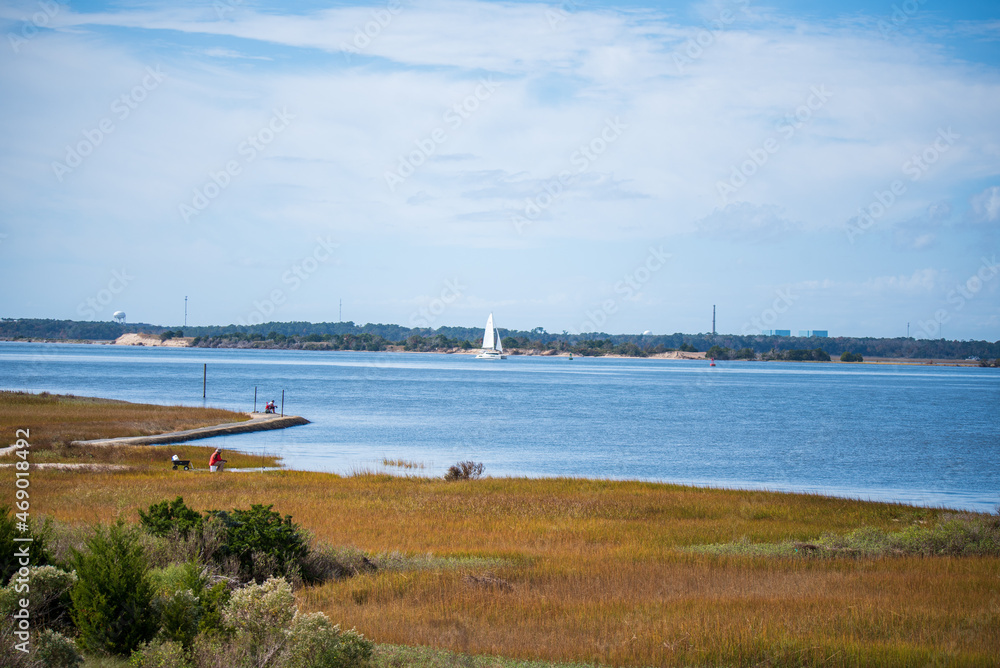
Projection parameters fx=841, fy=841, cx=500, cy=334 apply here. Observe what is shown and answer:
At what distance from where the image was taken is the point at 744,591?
45.8ft

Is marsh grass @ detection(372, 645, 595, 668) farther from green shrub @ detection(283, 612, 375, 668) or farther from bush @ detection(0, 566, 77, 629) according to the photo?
bush @ detection(0, 566, 77, 629)

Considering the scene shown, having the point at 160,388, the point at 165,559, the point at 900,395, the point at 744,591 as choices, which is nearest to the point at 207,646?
the point at 165,559

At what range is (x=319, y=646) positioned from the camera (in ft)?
26.7

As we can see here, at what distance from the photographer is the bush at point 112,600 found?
8.55 metres

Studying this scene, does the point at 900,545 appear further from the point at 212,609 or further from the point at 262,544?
the point at 212,609

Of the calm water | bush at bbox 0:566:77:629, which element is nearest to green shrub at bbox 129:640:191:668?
bush at bbox 0:566:77:629

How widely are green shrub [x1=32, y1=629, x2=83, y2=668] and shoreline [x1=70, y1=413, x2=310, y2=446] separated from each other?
32.5 meters

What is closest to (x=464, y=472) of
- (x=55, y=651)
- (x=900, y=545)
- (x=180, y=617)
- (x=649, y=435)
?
(x=900, y=545)

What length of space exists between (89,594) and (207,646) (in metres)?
1.48

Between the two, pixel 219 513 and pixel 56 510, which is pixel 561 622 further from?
pixel 56 510

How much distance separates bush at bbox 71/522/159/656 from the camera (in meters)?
8.55

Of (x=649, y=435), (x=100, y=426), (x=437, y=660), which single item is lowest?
(x=649, y=435)

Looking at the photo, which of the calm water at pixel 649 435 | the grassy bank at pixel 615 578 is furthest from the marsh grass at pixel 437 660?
the calm water at pixel 649 435

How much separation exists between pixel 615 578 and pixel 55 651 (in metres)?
9.44
